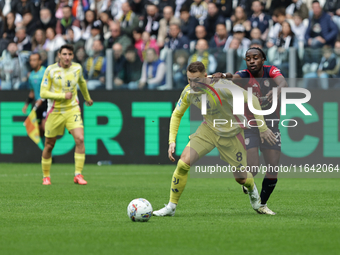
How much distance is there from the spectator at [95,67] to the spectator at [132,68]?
627 millimetres

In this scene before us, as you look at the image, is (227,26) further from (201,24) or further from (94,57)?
(94,57)

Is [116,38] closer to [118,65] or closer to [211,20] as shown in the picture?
[118,65]

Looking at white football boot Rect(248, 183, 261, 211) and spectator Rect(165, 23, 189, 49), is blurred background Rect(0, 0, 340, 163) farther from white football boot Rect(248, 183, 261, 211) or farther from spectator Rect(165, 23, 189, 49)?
white football boot Rect(248, 183, 261, 211)

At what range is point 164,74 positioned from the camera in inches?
617

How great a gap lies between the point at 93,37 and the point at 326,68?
21.1 feet

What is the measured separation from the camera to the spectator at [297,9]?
16.0 m

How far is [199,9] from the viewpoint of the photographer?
1725cm

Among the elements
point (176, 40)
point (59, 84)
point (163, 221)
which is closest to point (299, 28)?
point (176, 40)

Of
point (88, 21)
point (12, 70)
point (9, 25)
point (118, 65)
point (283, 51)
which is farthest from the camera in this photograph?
point (9, 25)

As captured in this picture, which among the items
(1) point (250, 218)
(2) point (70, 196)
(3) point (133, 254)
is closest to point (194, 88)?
(1) point (250, 218)

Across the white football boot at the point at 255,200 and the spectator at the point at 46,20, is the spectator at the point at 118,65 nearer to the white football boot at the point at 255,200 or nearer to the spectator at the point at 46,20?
the spectator at the point at 46,20

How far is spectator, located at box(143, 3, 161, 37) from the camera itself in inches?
677

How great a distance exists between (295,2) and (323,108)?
11.6ft

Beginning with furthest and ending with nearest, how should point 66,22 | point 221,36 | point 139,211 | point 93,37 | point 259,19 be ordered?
point 66,22, point 93,37, point 259,19, point 221,36, point 139,211
